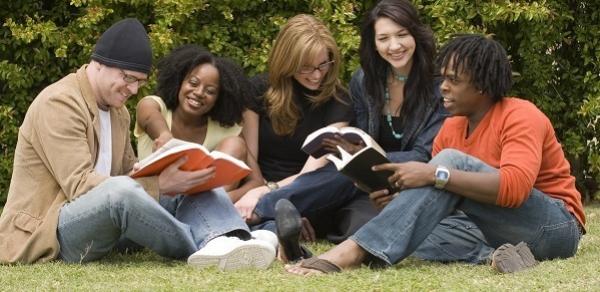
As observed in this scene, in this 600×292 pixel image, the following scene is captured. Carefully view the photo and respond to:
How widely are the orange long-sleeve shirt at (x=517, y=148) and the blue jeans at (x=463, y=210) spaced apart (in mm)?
106

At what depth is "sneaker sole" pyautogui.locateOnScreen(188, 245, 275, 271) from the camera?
19.3 feet

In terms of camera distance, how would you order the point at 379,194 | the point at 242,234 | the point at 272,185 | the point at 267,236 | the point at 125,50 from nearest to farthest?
the point at 379,194
the point at 125,50
the point at 242,234
the point at 267,236
the point at 272,185

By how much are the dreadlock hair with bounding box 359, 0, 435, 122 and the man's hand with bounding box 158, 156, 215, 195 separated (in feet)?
5.22

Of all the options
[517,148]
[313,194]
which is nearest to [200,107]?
[313,194]

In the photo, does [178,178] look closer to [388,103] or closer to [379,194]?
[379,194]

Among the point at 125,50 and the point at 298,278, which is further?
the point at 125,50

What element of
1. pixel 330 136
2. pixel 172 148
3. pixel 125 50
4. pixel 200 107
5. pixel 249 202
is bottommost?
pixel 249 202

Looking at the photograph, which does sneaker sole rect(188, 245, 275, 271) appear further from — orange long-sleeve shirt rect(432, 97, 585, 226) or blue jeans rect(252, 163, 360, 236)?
blue jeans rect(252, 163, 360, 236)

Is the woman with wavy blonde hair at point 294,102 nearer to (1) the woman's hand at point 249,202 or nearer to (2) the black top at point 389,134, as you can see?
(1) the woman's hand at point 249,202

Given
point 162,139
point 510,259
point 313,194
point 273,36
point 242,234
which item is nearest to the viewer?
point 510,259

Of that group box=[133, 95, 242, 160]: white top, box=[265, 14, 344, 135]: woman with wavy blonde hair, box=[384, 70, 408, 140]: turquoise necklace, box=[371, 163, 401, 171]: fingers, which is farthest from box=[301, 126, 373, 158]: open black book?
box=[133, 95, 242, 160]: white top

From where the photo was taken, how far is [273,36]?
8.73m

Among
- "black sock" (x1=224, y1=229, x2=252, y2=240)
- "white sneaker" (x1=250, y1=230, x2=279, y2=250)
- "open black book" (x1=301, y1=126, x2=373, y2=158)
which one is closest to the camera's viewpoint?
"open black book" (x1=301, y1=126, x2=373, y2=158)

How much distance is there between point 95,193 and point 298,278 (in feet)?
3.58
